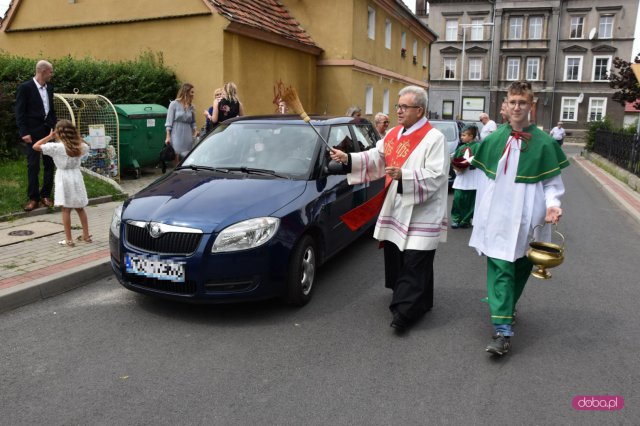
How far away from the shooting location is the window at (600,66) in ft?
161

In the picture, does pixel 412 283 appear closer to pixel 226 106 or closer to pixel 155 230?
pixel 155 230

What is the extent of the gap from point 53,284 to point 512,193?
13.6 ft

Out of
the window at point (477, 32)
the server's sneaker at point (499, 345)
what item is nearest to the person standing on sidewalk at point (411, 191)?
the server's sneaker at point (499, 345)

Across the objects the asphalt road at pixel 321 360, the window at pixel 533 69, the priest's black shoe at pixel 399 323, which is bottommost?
the asphalt road at pixel 321 360

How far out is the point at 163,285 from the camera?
4.45 metres

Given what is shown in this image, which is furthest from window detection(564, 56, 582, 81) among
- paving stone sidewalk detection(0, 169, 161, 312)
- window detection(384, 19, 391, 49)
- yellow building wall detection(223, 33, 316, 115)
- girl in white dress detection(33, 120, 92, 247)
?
girl in white dress detection(33, 120, 92, 247)

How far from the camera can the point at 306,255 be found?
4973 mm

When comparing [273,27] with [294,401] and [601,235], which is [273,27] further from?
[294,401]

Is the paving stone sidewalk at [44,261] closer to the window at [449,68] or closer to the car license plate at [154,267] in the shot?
the car license plate at [154,267]

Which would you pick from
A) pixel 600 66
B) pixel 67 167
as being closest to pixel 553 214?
pixel 67 167

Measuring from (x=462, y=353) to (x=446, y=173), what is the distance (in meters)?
1.36

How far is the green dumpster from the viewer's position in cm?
1096

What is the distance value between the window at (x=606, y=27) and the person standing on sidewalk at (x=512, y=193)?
176 ft

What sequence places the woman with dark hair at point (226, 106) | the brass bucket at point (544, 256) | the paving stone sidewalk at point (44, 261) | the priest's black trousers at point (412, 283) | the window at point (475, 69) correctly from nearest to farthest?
the brass bucket at point (544, 256) → the priest's black trousers at point (412, 283) → the paving stone sidewalk at point (44, 261) → the woman with dark hair at point (226, 106) → the window at point (475, 69)
